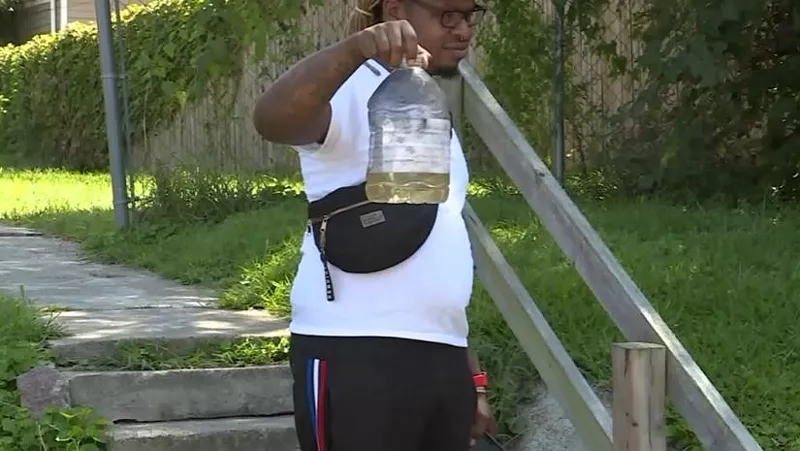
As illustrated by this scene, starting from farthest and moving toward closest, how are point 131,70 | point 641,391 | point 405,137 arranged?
1. point 131,70
2. point 641,391
3. point 405,137

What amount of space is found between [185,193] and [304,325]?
19.1 ft

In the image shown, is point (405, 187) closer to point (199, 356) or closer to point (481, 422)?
point (481, 422)

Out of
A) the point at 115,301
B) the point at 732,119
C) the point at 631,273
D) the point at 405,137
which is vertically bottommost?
the point at 115,301

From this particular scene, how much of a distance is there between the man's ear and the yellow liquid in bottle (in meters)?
0.33

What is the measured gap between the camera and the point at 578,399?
3.13m

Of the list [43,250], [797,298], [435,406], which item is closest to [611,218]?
[797,298]

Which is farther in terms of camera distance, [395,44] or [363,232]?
[363,232]

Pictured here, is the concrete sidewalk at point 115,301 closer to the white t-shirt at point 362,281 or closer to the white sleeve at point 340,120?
the white t-shirt at point 362,281

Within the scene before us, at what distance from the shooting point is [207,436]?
3.91m

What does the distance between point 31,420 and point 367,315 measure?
2.07m

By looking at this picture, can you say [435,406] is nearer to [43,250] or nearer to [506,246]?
[506,246]

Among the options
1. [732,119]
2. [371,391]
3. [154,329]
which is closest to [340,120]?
[371,391]

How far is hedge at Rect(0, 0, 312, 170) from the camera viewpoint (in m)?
6.21

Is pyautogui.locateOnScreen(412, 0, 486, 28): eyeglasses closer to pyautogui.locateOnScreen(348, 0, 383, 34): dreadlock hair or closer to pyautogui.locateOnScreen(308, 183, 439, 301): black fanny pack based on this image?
pyautogui.locateOnScreen(348, 0, 383, 34): dreadlock hair
